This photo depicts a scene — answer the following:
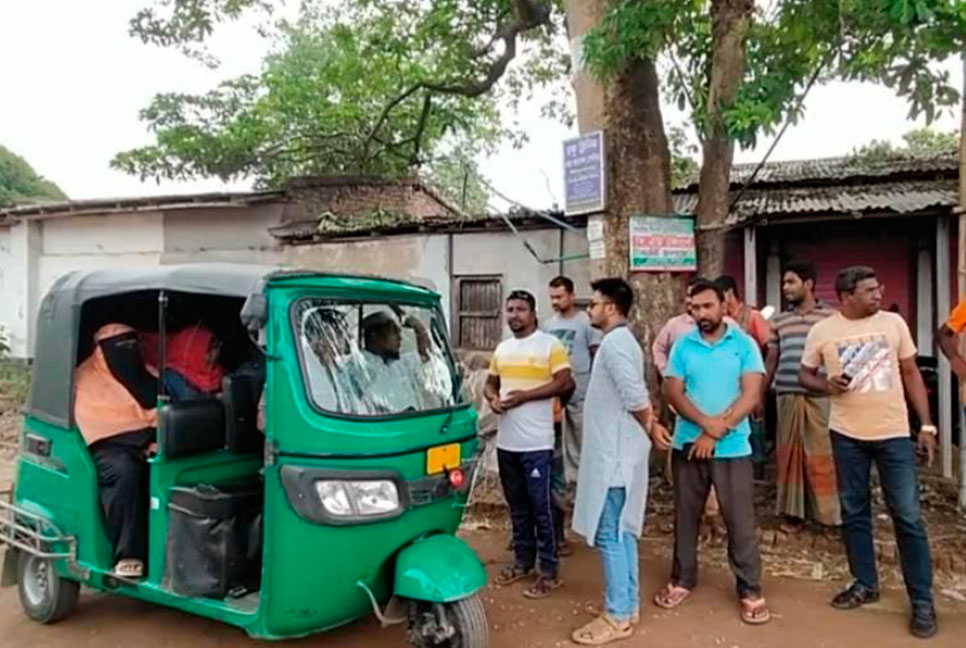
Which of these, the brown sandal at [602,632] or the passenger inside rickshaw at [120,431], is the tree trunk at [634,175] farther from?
the passenger inside rickshaw at [120,431]

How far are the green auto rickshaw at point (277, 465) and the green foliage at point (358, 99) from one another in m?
6.34

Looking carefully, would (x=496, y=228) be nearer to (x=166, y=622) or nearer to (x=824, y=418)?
(x=824, y=418)

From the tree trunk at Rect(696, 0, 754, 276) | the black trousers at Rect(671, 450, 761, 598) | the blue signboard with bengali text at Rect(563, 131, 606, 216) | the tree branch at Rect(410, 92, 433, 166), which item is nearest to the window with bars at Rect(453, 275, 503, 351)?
the tree branch at Rect(410, 92, 433, 166)

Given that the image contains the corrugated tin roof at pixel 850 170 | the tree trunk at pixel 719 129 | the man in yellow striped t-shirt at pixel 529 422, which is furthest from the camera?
the corrugated tin roof at pixel 850 170

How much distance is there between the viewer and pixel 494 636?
13.6ft

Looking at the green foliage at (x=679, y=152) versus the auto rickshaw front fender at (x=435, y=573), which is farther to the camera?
the green foliage at (x=679, y=152)

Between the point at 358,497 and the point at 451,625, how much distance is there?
716mm

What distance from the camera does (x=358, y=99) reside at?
1381cm

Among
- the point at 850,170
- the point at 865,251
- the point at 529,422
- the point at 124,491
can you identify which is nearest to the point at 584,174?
the point at 529,422

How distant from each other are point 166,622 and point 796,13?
5576mm

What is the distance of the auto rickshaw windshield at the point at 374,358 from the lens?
3.54 meters

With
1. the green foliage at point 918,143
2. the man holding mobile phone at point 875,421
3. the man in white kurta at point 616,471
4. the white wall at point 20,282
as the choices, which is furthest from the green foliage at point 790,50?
the white wall at point 20,282

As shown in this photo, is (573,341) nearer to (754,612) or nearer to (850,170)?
(754,612)

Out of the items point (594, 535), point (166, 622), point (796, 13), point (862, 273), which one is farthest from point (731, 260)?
point (166, 622)
